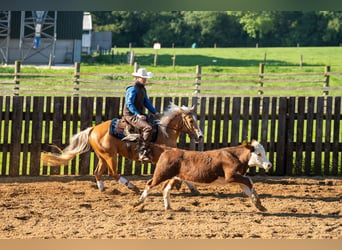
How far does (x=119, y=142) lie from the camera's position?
32.2ft

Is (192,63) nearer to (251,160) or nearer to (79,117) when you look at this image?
(79,117)

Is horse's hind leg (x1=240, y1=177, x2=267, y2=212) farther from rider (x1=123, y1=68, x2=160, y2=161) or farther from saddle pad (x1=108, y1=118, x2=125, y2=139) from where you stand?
saddle pad (x1=108, y1=118, x2=125, y2=139)

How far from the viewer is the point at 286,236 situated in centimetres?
714

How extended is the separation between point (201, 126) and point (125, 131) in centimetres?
228

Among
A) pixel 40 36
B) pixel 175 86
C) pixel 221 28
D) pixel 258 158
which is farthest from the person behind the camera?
pixel 40 36

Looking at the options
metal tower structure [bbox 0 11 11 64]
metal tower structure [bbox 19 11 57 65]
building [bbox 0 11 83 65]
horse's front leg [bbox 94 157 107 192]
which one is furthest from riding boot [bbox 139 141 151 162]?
metal tower structure [bbox 19 11 57 65]

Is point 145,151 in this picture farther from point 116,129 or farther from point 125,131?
point 116,129

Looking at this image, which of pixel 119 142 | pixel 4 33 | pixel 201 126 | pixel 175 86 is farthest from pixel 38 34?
pixel 119 142

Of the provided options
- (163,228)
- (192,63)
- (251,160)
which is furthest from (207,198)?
(192,63)

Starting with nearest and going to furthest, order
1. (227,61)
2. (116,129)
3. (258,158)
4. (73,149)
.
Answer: (258,158) → (116,129) → (73,149) → (227,61)

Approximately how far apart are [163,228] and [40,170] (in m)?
4.55

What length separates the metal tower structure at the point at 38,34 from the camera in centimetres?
4397

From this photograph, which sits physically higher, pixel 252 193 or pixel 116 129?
pixel 116 129

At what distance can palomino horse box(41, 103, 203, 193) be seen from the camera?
9617 millimetres
